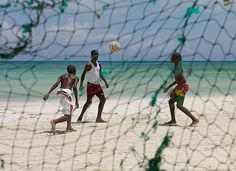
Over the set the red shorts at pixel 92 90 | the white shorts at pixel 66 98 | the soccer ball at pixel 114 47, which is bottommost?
the white shorts at pixel 66 98

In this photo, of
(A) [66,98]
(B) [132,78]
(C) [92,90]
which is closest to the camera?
(B) [132,78]

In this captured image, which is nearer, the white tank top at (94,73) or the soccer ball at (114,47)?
the soccer ball at (114,47)

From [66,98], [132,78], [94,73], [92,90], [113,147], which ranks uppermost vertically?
[94,73]

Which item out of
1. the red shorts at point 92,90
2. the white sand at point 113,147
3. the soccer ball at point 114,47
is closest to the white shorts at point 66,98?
the white sand at point 113,147

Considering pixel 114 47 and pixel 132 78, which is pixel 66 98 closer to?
pixel 132 78

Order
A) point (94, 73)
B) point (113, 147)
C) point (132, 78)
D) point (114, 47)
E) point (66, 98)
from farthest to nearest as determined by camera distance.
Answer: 1. point (94, 73)
2. point (66, 98)
3. point (132, 78)
4. point (113, 147)
5. point (114, 47)

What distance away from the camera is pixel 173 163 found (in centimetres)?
585

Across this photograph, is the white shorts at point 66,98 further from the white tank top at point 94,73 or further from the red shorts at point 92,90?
the red shorts at point 92,90

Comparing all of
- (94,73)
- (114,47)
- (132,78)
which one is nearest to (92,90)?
(94,73)

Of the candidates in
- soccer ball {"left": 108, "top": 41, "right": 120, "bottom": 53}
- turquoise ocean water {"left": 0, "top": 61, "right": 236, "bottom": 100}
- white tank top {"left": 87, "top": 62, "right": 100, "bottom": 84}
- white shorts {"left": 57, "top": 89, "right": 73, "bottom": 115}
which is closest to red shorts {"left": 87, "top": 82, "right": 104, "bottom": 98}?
white tank top {"left": 87, "top": 62, "right": 100, "bottom": 84}

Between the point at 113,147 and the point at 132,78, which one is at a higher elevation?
the point at 132,78

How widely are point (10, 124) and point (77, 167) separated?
4448 millimetres

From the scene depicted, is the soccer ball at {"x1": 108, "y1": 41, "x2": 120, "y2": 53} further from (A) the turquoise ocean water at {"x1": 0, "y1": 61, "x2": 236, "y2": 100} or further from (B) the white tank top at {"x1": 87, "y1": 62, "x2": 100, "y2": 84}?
(B) the white tank top at {"x1": 87, "y1": 62, "x2": 100, "y2": 84}

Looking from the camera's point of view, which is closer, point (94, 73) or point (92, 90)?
point (94, 73)
